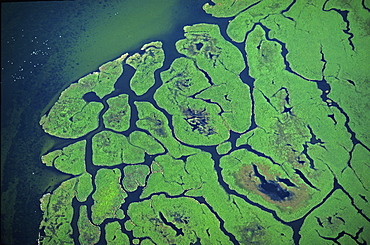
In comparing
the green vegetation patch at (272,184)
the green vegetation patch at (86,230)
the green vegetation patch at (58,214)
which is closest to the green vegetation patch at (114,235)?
the green vegetation patch at (86,230)

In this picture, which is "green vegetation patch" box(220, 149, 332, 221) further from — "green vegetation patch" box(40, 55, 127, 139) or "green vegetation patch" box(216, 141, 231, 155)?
"green vegetation patch" box(40, 55, 127, 139)

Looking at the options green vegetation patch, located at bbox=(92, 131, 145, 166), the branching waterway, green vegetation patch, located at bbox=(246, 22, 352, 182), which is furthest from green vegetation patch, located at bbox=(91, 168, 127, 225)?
green vegetation patch, located at bbox=(246, 22, 352, 182)

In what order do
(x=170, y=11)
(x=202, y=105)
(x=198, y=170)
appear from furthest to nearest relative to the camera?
(x=170, y=11) < (x=202, y=105) < (x=198, y=170)

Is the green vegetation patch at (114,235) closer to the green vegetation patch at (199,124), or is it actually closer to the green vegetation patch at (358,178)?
the green vegetation patch at (199,124)

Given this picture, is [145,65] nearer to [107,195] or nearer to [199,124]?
[199,124]

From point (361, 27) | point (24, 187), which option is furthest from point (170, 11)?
point (24, 187)

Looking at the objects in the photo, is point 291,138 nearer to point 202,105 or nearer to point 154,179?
point 202,105
